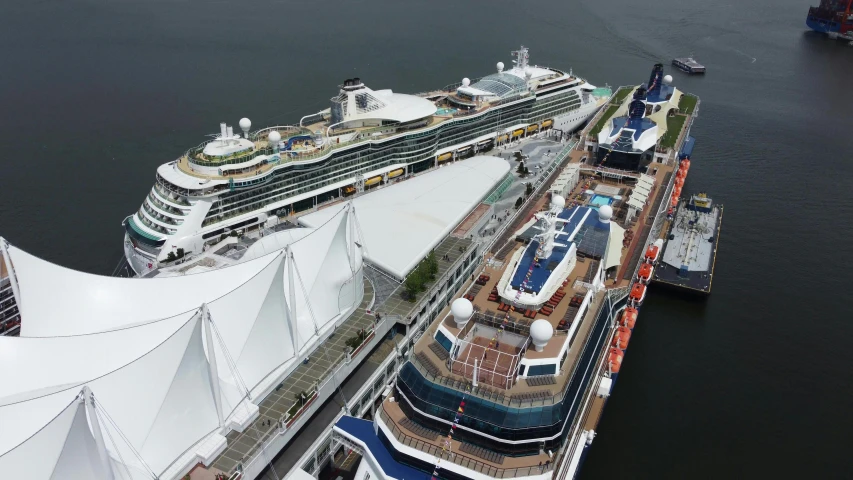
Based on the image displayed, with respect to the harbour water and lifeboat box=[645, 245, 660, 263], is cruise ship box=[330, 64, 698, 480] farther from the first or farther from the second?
the harbour water

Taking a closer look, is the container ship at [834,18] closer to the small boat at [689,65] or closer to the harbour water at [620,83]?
the harbour water at [620,83]

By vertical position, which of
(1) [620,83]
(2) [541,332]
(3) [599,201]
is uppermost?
(2) [541,332]

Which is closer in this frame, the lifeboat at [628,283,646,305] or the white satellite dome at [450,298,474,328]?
the white satellite dome at [450,298,474,328]

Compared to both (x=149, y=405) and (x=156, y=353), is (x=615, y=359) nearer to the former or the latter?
(x=156, y=353)

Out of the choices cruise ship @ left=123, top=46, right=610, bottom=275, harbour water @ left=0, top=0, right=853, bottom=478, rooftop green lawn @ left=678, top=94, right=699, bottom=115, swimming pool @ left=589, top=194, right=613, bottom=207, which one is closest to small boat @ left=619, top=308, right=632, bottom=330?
harbour water @ left=0, top=0, right=853, bottom=478

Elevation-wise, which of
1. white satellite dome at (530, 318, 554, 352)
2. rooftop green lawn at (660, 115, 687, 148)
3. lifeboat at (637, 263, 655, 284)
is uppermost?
white satellite dome at (530, 318, 554, 352)

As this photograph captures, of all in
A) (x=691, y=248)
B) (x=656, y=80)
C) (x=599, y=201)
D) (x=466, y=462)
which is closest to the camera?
(x=466, y=462)

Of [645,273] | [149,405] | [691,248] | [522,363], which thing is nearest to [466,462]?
[522,363]
